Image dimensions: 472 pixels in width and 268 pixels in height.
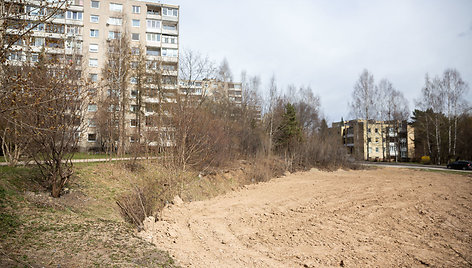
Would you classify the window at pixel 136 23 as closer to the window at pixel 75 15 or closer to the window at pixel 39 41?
the window at pixel 75 15

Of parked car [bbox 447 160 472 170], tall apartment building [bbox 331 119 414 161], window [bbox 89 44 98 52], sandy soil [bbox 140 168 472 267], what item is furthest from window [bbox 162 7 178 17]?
parked car [bbox 447 160 472 170]

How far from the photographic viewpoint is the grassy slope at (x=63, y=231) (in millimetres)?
6066

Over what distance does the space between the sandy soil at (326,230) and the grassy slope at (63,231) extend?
3.24 ft

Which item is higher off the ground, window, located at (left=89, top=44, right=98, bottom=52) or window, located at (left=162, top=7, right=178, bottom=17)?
window, located at (left=162, top=7, right=178, bottom=17)

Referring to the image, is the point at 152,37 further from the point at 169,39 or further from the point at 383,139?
the point at 383,139

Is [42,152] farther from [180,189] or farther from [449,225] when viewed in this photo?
[449,225]

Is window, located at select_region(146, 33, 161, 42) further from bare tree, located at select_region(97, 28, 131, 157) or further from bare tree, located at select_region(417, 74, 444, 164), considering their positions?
bare tree, located at select_region(417, 74, 444, 164)

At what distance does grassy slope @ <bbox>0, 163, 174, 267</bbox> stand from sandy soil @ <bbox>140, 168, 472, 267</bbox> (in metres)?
0.99

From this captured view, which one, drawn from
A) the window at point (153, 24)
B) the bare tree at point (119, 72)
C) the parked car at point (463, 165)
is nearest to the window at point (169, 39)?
the window at point (153, 24)

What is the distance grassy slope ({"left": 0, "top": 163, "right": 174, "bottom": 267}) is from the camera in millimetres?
6066

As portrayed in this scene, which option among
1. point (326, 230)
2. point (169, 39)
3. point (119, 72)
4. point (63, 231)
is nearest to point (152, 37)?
point (169, 39)

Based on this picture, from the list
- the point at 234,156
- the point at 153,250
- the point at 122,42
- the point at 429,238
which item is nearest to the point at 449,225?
the point at 429,238

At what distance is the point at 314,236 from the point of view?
9781 mm

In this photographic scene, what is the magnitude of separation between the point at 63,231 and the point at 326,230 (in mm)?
8334
